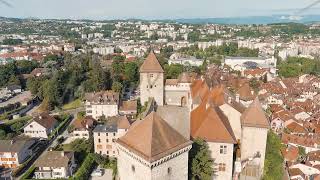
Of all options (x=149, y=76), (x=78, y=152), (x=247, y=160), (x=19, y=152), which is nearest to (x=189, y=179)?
(x=247, y=160)

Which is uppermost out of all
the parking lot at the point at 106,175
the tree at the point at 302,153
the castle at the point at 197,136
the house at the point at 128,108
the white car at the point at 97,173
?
the castle at the point at 197,136

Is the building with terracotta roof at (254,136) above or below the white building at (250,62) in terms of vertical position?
above

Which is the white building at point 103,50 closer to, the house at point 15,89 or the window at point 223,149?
the house at point 15,89

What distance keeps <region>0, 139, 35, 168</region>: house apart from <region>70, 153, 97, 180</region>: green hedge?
963 centimetres

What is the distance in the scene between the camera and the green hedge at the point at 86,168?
39781mm

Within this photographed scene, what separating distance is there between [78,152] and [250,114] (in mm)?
27005

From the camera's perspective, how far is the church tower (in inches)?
1790

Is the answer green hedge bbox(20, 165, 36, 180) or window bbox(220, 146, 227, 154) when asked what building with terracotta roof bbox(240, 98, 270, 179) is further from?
green hedge bbox(20, 165, 36, 180)

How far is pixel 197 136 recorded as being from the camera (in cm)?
2798

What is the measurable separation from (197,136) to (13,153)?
2947 cm

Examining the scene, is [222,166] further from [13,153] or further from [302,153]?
[13,153]

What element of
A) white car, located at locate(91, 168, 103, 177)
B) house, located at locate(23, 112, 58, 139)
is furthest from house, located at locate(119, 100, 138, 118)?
white car, located at locate(91, 168, 103, 177)

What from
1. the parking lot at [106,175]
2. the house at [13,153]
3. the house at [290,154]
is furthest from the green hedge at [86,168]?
the house at [290,154]

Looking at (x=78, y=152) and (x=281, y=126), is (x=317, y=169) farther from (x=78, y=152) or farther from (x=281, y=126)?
(x=78, y=152)
